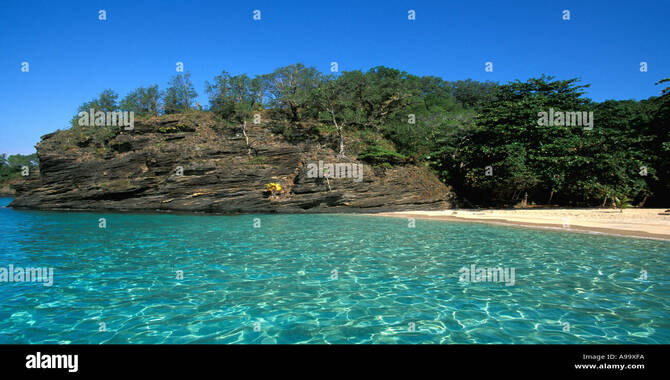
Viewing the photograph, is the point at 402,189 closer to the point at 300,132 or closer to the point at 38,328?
the point at 300,132

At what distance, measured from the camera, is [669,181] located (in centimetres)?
2433

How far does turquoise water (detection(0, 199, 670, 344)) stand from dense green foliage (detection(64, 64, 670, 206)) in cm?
1457

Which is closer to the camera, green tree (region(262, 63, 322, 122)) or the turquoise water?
the turquoise water

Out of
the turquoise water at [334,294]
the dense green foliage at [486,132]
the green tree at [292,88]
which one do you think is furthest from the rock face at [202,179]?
the turquoise water at [334,294]

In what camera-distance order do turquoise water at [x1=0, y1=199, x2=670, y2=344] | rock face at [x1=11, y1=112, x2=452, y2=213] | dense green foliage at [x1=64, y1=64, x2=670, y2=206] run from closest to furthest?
turquoise water at [x1=0, y1=199, x2=670, y2=344]
dense green foliage at [x1=64, y1=64, x2=670, y2=206]
rock face at [x1=11, y1=112, x2=452, y2=213]

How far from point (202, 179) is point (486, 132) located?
95.2 feet

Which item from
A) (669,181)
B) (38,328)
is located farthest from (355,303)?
(669,181)

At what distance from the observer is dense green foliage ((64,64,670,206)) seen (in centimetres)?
2539

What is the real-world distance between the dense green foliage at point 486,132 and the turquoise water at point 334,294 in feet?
47.8

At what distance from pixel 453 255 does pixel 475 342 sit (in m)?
6.82
